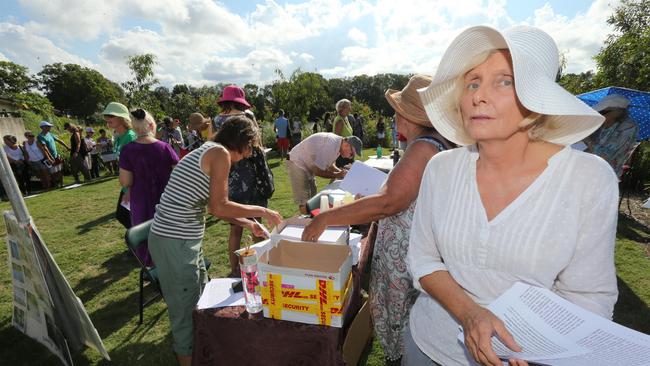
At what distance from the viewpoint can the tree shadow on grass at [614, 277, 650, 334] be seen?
3.04 m

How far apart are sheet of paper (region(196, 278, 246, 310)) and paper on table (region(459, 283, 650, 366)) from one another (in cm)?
126

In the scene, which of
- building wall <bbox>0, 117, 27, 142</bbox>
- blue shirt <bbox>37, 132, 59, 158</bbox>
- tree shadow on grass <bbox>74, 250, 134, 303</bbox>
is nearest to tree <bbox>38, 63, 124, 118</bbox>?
building wall <bbox>0, 117, 27, 142</bbox>

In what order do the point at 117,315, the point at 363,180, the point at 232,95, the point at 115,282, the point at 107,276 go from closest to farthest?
the point at 363,180 → the point at 117,315 → the point at 232,95 → the point at 115,282 → the point at 107,276

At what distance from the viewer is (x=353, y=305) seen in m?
1.78

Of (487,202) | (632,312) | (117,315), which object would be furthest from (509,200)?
(117,315)

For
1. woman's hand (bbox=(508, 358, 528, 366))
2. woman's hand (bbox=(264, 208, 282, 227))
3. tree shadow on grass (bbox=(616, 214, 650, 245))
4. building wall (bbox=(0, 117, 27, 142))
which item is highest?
building wall (bbox=(0, 117, 27, 142))

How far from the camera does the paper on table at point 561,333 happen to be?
0.82 meters

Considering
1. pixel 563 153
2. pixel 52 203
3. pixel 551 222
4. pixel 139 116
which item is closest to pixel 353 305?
pixel 551 222

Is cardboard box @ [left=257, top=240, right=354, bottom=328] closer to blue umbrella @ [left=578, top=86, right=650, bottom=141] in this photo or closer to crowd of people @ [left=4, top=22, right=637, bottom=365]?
crowd of people @ [left=4, top=22, right=637, bottom=365]

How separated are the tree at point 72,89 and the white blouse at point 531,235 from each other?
68622 millimetres

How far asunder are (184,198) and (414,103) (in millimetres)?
1568

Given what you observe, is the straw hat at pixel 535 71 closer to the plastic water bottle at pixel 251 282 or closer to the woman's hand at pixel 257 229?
the plastic water bottle at pixel 251 282

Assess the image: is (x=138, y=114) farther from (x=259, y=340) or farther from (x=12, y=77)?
(x=12, y=77)

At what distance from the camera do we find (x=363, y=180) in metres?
2.88
